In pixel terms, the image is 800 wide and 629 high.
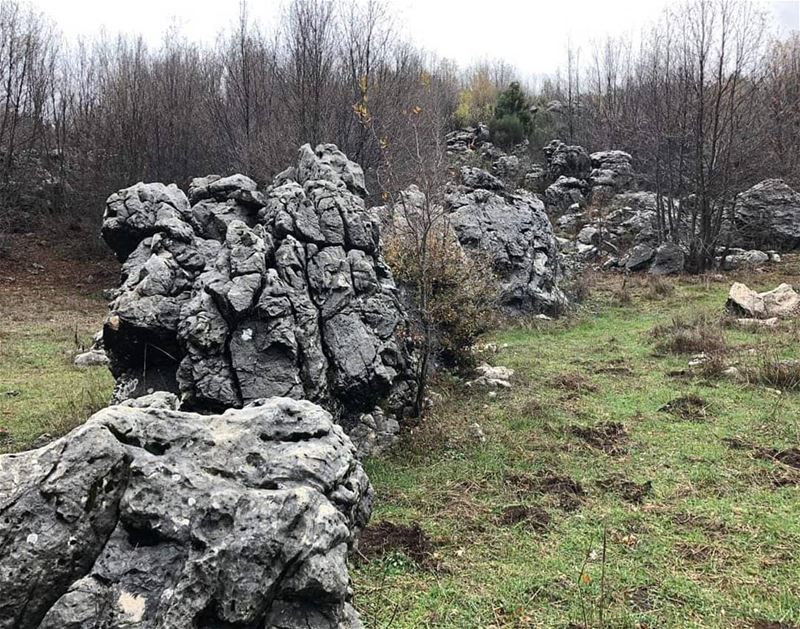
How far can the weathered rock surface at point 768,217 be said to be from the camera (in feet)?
74.4

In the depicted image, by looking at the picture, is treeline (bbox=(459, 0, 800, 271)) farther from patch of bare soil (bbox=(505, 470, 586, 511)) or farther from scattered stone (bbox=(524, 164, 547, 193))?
patch of bare soil (bbox=(505, 470, 586, 511))

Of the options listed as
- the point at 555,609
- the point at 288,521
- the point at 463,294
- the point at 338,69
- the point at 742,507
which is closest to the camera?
the point at 288,521

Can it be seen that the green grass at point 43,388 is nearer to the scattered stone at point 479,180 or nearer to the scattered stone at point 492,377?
the scattered stone at point 492,377

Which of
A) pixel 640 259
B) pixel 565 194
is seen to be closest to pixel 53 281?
pixel 640 259

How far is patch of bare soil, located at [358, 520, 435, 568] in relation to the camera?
4.89m

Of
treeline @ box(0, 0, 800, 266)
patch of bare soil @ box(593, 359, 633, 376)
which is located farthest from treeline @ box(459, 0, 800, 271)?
patch of bare soil @ box(593, 359, 633, 376)

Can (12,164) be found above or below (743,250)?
above

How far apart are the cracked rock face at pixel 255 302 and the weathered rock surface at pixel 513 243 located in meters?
7.08

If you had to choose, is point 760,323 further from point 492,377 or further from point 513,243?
point 492,377

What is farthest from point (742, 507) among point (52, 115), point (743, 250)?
point (52, 115)

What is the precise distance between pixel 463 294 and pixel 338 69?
17.3 meters

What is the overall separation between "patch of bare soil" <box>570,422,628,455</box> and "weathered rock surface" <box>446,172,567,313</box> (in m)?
7.22

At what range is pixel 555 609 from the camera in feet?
13.7

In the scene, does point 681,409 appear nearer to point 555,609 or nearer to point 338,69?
point 555,609
